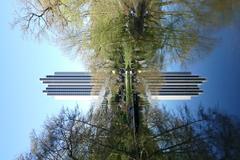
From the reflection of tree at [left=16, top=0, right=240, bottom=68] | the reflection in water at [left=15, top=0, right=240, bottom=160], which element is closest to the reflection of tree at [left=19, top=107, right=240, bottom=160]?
the reflection in water at [left=15, top=0, right=240, bottom=160]

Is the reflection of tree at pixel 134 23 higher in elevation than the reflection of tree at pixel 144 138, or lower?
higher

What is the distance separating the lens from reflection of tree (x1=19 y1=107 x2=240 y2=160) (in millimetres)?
8664

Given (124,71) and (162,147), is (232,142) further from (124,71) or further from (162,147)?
(124,71)

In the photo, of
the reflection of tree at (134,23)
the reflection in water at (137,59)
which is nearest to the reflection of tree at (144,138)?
the reflection in water at (137,59)

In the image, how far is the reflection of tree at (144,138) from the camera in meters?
8.66

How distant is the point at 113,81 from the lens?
41.8ft

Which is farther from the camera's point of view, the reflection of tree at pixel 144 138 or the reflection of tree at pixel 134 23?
the reflection of tree at pixel 134 23

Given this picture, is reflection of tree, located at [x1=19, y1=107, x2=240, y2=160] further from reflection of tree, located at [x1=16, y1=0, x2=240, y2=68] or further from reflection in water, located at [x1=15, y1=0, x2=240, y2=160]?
reflection of tree, located at [x1=16, y1=0, x2=240, y2=68]

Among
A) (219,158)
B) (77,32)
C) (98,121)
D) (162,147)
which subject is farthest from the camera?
(77,32)

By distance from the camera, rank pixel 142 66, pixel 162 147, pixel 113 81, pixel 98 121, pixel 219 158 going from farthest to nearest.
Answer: pixel 113 81 < pixel 142 66 < pixel 98 121 < pixel 162 147 < pixel 219 158

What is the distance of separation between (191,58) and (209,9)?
4.74 feet

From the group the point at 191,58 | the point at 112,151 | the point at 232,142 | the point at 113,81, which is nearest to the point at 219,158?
the point at 232,142

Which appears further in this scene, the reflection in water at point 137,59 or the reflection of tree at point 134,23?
the reflection of tree at point 134,23

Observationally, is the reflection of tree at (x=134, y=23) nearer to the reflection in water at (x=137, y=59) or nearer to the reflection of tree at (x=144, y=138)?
the reflection in water at (x=137, y=59)
